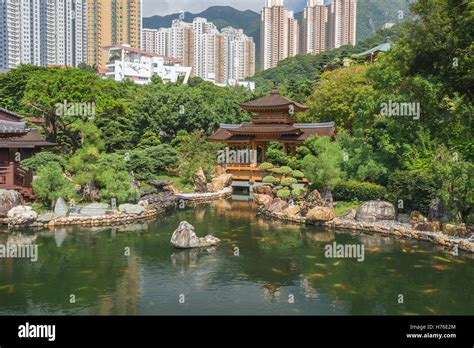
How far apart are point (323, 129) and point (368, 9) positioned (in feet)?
402

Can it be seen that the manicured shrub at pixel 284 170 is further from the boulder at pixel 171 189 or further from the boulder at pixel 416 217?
the boulder at pixel 416 217

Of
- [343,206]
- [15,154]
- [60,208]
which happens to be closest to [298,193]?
[343,206]

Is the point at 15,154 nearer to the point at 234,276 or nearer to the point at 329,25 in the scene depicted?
the point at 234,276

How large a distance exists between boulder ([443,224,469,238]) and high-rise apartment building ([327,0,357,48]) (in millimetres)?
90773

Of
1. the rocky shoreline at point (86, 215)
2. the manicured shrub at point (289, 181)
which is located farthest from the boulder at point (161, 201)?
the manicured shrub at point (289, 181)

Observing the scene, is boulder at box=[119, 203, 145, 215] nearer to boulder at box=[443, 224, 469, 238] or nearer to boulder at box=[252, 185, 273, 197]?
boulder at box=[252, 185, 273, 197]

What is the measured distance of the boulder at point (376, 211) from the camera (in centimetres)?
1998

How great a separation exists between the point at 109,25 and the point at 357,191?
8720 centimetres

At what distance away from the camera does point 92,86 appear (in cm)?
2912

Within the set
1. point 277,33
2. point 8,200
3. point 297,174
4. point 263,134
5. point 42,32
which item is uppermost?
point 277,33

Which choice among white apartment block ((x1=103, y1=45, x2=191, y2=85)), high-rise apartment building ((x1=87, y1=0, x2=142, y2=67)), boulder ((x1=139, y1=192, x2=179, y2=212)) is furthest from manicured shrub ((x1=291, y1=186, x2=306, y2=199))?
high-rise apartment building ((x1=87, y1=0, x2=142, y2=67))

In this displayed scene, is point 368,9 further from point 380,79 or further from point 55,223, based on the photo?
point 55,223

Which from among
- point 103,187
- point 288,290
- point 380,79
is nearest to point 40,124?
point 103,187

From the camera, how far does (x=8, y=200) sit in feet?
67.9
